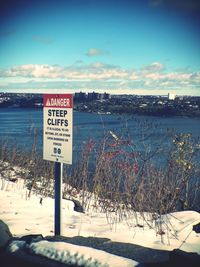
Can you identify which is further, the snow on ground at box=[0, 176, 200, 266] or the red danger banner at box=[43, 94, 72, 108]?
the snow on ground at box=[0, 176, 200, 266]

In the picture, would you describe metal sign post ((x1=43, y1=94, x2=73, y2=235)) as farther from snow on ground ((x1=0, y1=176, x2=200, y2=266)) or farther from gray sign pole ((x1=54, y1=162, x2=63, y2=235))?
snow on ground ((x1=0, y1=176, x2=200, y2=266))

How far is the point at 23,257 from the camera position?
279 centimetres

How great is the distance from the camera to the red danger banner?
10.1ft

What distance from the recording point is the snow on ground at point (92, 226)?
3.64 meters

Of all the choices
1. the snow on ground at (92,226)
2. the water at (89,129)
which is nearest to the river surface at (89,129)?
the water at (89,129)

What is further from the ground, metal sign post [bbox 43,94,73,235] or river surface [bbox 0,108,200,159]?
metal sign post [bbox 43,94,73,235]

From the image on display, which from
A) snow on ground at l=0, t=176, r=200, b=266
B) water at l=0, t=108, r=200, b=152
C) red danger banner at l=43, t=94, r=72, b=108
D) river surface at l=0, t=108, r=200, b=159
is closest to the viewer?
red danger banner at l=43, t=94, r=72, b=108

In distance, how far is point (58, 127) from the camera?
318 cm

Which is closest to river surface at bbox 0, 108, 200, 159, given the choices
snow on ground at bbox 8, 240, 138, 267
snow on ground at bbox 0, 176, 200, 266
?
snow on ground at bbox 0, 176, 200, 266

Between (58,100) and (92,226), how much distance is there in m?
1.76

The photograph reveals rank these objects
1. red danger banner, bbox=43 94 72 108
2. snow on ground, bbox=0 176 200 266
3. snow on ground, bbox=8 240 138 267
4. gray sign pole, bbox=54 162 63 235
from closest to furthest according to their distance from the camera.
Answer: snow on ground, bbox=8 240 138 267 < red danger banner, bbox=43 94 72 108 < gray sign pole, bbox=54 162 63 235 < snow on ground, bbox=0 176 200 266

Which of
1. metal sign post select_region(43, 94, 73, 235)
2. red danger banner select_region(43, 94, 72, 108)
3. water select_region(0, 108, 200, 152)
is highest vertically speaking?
red danger banner select_region(43, 94, 72, 108)

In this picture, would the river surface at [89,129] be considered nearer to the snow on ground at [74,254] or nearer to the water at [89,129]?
the water at [89,129]

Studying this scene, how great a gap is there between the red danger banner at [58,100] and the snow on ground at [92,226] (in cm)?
140
